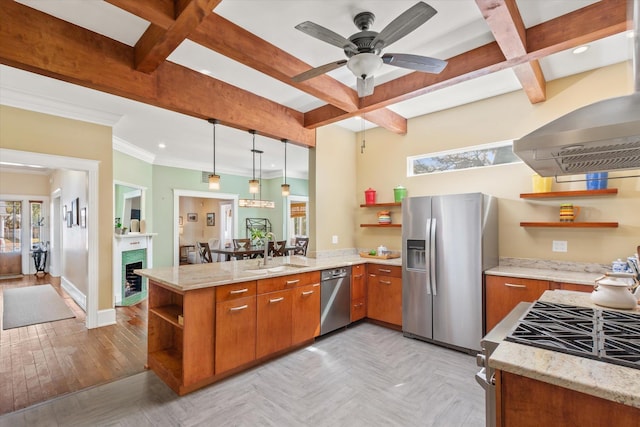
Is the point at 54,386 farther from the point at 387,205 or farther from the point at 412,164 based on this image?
the point at 412,164

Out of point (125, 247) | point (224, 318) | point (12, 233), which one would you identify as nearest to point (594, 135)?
point (224, 318)

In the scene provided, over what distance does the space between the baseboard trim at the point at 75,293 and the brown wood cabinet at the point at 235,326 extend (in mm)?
3459

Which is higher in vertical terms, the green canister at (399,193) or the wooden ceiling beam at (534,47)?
the wooden ceiling beam at (534,47)

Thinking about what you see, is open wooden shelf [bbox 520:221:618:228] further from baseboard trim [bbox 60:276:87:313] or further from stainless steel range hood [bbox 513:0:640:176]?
baseboard trim [bbox 60:276:87:313]

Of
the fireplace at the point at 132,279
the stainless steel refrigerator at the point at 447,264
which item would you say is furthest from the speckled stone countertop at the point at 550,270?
the fireplace at the point at 132,279

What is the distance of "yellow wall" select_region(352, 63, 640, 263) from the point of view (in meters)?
2.99

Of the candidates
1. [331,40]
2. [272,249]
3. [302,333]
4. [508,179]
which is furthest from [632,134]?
[272,249]

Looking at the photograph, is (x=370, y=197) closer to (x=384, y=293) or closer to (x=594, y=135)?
(x=384, y=293)

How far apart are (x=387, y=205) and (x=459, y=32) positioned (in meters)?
2.49

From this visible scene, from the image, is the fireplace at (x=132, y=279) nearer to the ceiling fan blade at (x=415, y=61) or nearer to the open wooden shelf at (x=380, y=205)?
the open wooden shelf at (x=380, y=205)

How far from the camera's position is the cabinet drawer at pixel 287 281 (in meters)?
3.01

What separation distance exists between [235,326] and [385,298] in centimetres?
208

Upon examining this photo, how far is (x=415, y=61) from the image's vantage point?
85.4 inches

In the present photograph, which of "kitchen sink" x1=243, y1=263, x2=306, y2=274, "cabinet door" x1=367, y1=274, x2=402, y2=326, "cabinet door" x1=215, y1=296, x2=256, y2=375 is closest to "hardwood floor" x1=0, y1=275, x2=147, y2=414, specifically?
"cabinet door" x1=215, y1=296, x2=256, y2=375
